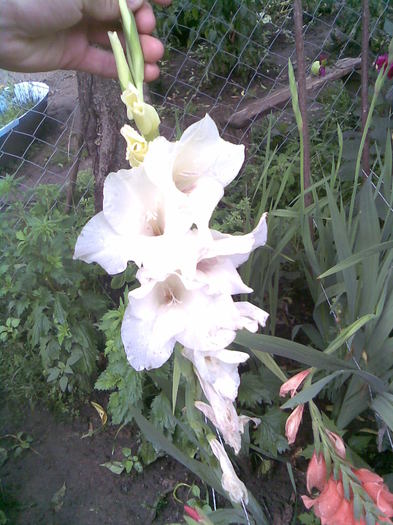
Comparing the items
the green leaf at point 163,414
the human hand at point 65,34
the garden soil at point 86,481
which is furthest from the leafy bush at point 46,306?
the human hand at point 65,34

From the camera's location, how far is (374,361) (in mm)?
1394

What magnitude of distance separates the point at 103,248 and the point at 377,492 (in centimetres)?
70

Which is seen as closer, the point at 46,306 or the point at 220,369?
the point at 220,369

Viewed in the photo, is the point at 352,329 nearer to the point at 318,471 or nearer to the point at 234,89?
the point at 318,471

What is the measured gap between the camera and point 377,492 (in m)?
1.00

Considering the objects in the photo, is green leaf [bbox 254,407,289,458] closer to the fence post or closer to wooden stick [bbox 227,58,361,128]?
the fence post

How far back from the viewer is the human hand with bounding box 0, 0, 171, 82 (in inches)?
43.3

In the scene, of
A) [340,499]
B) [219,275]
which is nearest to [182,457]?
[340,499]

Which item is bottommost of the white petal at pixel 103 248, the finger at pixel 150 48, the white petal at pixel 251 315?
the white petal at pixel 251 315

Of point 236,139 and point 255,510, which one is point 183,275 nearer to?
point 255,510

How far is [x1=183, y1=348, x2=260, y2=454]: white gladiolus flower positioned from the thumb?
71cm

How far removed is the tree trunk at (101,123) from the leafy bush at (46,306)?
22 centimetres

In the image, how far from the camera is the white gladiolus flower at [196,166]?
27.7 inches

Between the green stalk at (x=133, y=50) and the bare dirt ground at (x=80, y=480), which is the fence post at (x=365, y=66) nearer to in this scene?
the green stalk at (x=133, y=50)
